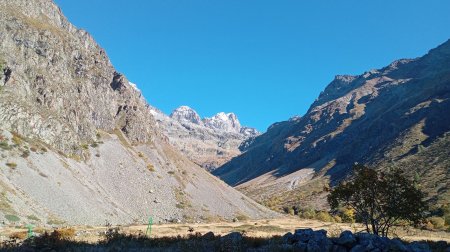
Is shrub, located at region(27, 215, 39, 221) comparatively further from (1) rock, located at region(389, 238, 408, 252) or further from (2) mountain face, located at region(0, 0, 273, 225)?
(1) rock, located at region(389, 238, 408, 252)

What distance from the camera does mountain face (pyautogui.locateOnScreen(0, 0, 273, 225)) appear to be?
79.9 m

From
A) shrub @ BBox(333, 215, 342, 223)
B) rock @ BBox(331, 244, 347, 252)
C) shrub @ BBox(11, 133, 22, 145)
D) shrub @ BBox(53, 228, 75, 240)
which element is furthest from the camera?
shrub @ BBox(333, 215, 342, 223)

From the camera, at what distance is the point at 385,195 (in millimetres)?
34125

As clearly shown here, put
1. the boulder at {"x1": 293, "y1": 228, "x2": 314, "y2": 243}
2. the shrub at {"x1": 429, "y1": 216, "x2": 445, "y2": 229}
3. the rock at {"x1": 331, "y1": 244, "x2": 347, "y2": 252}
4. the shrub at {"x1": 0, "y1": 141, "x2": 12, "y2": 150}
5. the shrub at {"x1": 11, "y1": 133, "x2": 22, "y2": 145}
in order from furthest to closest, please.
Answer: the shrub at {"x1": 429, "y1": 216, "x2": 445, "y2": 229}
the shrub at {"x1": 11, "y1": 133, "x2": 22, "y2": 145}
the shrub at {"x1": 0, "y1": 141, "x2": 12, "y2": 150}
the boulder at {"x1": 293, "y1": 228, "x2": 314, "y2": 243}
the rock at {"x1": 331, "y1": 244, "x2": 347, "y2": 252}

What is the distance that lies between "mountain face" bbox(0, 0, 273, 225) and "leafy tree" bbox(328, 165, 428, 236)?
50.4 meters

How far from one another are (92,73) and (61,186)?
2962 inches

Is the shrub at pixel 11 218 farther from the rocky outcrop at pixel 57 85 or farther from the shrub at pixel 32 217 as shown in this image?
the rocky outcrop at pixel 57 85

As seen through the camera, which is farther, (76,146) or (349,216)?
(76,146)

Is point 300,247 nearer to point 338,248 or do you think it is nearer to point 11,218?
point 338,248

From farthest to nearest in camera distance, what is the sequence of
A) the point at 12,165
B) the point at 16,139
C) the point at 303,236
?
the point at 16,139 < the point at 12,165 < the point at 303,236

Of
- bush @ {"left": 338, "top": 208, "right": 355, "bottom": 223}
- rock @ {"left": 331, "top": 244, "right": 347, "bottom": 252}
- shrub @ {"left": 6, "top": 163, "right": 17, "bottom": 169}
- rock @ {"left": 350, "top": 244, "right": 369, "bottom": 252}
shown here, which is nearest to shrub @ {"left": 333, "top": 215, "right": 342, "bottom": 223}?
bush @ {"left": 338, "top": 208, "right": 355, "bottom": 223}

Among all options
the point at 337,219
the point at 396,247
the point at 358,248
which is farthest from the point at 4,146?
the point at 337,219

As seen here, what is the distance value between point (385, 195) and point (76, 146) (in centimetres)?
9312

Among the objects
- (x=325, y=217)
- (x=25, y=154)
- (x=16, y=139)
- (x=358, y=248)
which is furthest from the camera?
(x=325, y=217)
